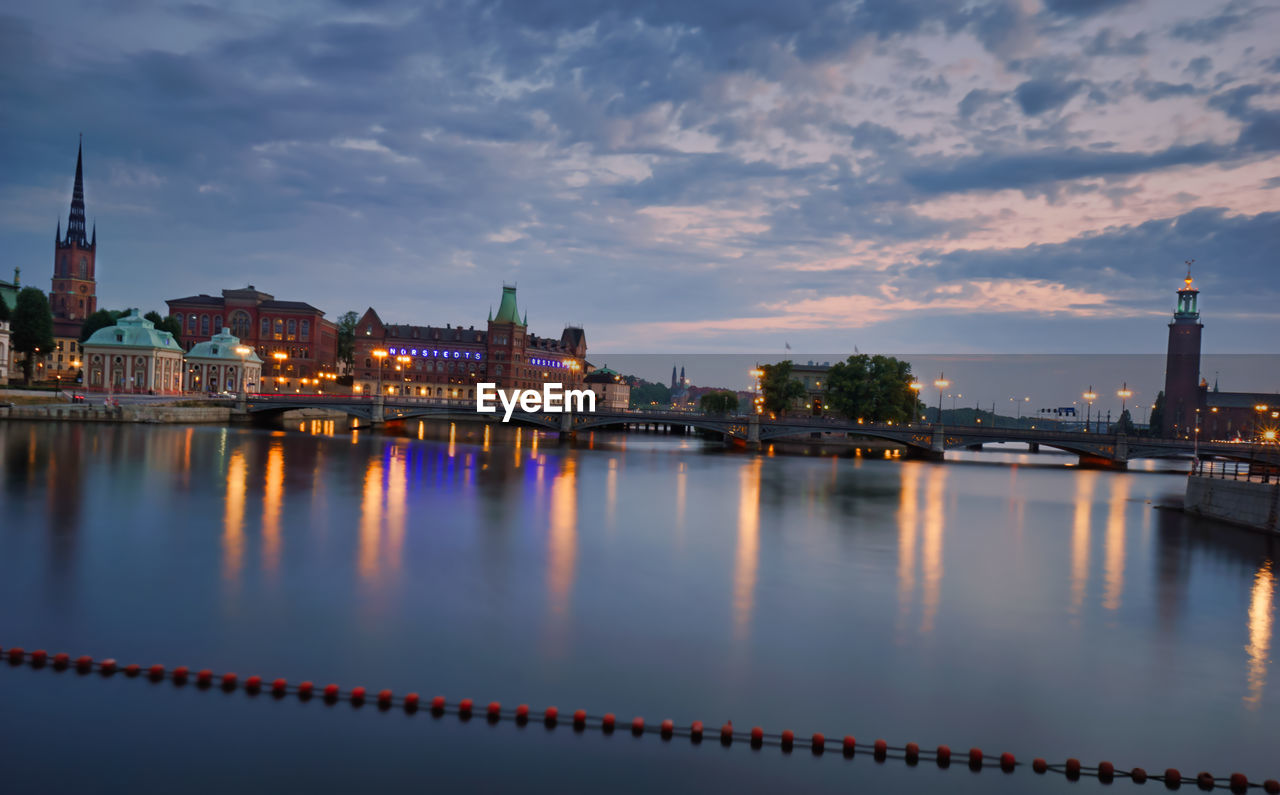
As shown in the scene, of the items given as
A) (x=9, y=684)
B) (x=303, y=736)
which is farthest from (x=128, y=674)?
(x=303, y=736)

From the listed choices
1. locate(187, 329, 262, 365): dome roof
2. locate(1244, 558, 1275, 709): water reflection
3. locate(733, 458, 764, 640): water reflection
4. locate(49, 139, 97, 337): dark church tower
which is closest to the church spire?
locate(49, 139, 97, 337): dark church tower

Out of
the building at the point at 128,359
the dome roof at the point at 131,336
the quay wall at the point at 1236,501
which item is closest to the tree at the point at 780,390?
the quay wall at the point at 1236,501

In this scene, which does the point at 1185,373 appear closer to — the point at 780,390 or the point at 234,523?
the point at 780,390

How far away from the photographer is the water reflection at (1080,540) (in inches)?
1144

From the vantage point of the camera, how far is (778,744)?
15055 millimetres

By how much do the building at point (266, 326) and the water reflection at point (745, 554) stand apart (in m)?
118

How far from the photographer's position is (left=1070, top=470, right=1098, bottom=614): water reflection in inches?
1144

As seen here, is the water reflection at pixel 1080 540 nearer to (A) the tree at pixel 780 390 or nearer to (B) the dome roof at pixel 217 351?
(A) the tree at pixel 780 390

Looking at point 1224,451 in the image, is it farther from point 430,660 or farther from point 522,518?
point 430,660

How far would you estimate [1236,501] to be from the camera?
143ft

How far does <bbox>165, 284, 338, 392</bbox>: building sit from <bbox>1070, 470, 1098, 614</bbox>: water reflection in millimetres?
134305

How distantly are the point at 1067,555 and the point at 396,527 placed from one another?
102 ft

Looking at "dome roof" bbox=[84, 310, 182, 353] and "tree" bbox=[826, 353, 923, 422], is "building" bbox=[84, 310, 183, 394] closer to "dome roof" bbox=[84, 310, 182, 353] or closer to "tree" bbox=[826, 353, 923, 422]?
"dome roof" bbox=[84, 310, 182, 353]

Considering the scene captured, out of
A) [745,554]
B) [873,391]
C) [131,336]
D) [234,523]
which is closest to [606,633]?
[745,554]
